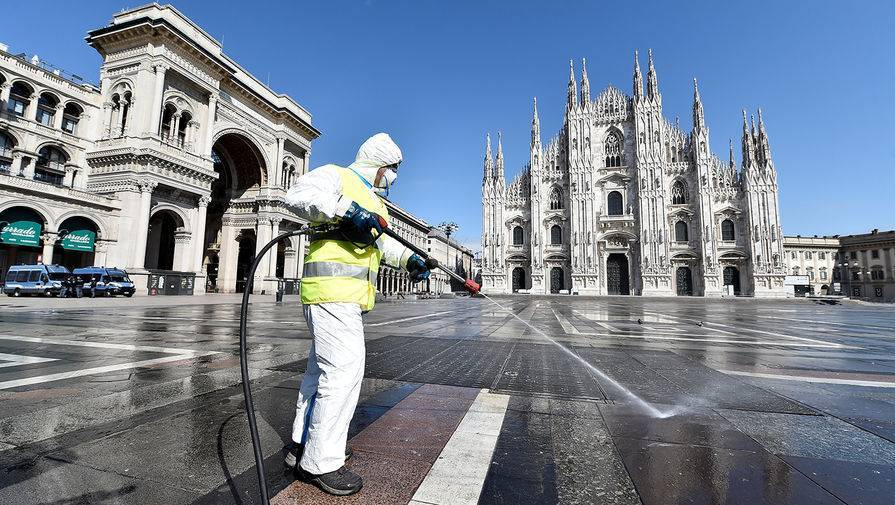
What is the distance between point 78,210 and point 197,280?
7637 millimetres

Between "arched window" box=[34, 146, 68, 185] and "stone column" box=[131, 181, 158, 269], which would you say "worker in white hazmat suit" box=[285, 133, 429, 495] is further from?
"arched window" box=[34, 146, 68, 185]

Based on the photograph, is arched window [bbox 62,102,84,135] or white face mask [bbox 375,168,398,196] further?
arched window [bbox 62,102,84,135]

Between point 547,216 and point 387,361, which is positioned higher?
point 547,216

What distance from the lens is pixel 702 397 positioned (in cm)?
336

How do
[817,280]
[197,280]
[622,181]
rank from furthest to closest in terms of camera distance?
1. [817,280]
2. [622,181]
3. [197,280]

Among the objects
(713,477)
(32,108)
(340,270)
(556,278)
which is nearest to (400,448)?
(340,270)

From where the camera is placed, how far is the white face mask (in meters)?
2.61

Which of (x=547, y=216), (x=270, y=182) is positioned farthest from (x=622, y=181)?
(x=270, y=182)

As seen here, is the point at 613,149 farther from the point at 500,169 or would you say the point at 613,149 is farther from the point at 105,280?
the point at 105,280

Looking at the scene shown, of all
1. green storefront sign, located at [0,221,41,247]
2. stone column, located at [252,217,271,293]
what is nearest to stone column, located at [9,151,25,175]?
green storefront sign, located at [0,221,41,247]

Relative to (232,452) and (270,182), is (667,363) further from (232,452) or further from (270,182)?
(270,182)

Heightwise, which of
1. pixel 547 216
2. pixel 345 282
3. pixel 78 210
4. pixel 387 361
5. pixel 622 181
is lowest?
pixel 387 361

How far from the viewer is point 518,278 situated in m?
45.4

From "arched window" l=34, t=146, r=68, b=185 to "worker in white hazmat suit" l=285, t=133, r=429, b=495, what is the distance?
3743cm
